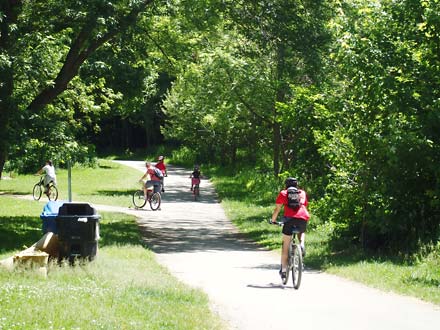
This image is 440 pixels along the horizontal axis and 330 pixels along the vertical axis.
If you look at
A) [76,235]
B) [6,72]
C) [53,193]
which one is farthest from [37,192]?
[76,235]

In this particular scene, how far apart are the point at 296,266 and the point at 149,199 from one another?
55.6ft

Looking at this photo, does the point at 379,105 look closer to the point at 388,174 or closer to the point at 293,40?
the point at 388,174

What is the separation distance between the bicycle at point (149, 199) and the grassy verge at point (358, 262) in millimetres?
2712

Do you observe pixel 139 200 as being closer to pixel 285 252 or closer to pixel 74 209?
pixel 74 209

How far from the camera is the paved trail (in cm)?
976

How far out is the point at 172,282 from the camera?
12602mm

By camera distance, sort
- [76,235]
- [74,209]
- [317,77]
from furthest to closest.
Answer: [317,77] < [74,209] < [76,235]

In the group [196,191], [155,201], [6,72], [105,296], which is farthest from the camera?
[196,191]

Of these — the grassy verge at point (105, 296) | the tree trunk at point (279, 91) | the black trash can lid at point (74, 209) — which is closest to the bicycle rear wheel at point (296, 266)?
the grassy verge at point (105, 296)

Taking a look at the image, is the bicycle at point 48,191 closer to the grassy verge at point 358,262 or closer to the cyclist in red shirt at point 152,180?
A: the cyclist in red shirt at point 152,180

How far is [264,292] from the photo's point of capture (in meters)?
12.3

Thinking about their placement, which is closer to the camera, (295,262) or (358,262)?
(295,262)

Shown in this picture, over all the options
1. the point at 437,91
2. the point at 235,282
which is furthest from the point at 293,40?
the point at 235,282

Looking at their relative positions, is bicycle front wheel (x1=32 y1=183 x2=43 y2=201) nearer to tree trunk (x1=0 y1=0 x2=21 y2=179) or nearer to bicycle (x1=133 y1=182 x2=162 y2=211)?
bicycle (x1=133 y1=182 x2=162 y2=211)
